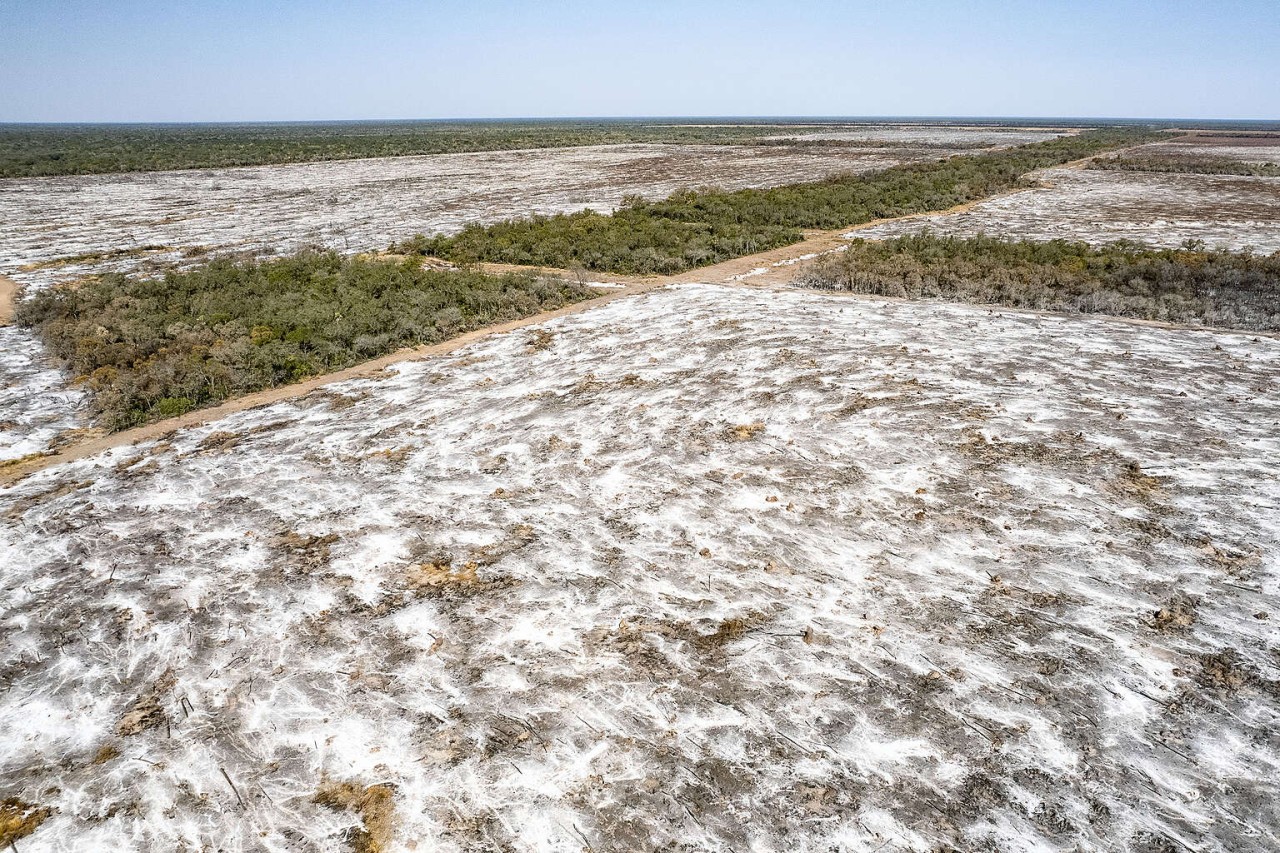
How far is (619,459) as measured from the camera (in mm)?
9391

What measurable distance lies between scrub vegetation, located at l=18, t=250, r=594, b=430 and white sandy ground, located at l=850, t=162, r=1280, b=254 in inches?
665

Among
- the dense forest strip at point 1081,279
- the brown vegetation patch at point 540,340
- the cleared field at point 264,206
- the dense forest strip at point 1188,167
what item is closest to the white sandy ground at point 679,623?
the brown vegetation patch at point 540,340

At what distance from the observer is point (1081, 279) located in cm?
1811

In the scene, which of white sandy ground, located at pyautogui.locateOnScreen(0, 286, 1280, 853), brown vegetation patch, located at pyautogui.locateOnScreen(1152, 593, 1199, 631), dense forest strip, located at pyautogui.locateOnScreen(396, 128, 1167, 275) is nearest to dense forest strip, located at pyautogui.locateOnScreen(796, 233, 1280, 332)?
white sandy ground, located at pyautogui.locateOnScreen(0, 286, 1280, 853)

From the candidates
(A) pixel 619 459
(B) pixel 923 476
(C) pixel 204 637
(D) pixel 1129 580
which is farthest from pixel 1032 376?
(C) pixel 204 637

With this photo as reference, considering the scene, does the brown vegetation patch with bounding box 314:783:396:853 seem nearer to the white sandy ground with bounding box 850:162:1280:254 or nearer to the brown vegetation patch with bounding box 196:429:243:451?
the brown vegetation patch with bounding box 196:429:243:451

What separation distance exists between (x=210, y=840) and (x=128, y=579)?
13.2ft

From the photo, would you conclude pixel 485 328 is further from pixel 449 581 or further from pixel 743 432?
pixel 449 581

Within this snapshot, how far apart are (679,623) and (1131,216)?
3365cm

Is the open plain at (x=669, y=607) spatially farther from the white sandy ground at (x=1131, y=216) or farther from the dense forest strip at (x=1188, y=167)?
the dense forest strip at (x=1188, y=167)

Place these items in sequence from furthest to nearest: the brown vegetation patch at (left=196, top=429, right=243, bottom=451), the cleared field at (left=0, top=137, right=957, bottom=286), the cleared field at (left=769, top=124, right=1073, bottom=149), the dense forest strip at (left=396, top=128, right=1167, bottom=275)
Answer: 1. the cleared field at (left=769, top=124, right=1073, bottom=149)
2. the cleared field at (left=0, top=137, right=957, bottom=286)
3. the dense forest strip at (left=396, top=128, right=1167, bottom=275)
4. the brown vegetation patch at (left=196, top=429, right=243, bottom=451)

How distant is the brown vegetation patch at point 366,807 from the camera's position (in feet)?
14.5

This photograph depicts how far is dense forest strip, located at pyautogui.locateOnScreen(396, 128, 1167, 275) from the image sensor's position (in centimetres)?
2367

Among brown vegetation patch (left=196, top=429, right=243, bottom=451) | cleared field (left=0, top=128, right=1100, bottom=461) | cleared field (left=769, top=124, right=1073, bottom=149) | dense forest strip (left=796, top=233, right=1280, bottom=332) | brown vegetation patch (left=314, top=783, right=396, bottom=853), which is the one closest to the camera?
brown vegetation patch (left=314, top=783, right=396, bottom=853)
